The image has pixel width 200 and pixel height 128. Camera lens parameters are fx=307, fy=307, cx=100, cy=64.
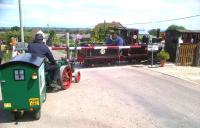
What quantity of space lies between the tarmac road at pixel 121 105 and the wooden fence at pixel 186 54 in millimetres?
4356

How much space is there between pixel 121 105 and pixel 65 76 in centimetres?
256

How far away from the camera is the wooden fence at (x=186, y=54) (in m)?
16.6

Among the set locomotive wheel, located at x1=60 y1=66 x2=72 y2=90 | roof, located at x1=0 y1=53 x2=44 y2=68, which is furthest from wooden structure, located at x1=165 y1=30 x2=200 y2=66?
roof, located at x1=0 y1=53 x2=44 y2=68

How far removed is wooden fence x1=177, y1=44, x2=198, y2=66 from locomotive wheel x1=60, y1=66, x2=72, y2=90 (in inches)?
314

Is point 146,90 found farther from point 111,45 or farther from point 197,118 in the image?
point 111,45

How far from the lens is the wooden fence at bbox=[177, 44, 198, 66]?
16.6 metres

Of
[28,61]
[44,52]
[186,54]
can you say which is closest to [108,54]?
[186,54]

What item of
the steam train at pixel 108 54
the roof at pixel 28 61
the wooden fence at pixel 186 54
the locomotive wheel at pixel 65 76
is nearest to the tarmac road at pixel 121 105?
the locomotive wheel at pixel 65 76

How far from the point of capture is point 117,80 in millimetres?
12109

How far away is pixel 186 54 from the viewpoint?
1672 cm

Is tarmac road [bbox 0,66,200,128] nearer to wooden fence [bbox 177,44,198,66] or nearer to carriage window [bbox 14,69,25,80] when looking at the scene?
carriage window [bbox 14,69,25,80]

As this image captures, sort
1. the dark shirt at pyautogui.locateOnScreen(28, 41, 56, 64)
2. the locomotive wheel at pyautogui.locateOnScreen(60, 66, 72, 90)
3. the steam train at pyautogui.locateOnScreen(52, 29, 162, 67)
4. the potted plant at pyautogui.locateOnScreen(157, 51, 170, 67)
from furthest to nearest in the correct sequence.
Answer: the potted plant at pyautogui.locateOnScreen(157, 51, 170, 67) < the steam train at pyautogui.locateOnScreen(52, 29, 162, 67) < the locomotive wheel at pyautogui.locateOnScreen(60, 66, 72, 90) < the dark shirt at pyautogui.locateOnScreen(28, 41, 56, 64)

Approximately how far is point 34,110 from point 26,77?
2.90 feet

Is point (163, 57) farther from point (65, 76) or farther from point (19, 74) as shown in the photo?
point (19, 74)
